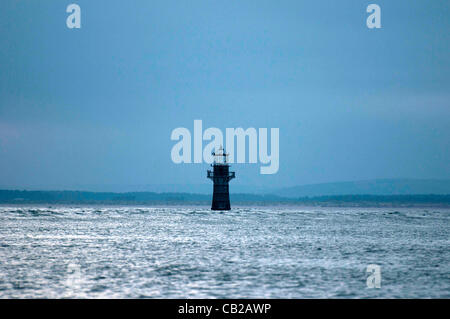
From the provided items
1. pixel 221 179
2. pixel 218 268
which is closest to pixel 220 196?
pixel 221 179

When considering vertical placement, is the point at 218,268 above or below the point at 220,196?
below

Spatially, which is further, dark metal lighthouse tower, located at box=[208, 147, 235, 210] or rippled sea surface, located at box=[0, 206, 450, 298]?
dark metal lighthouse tower, located at box=[208, 147, 235, 210]

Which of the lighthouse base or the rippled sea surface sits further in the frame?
the lighthouse base

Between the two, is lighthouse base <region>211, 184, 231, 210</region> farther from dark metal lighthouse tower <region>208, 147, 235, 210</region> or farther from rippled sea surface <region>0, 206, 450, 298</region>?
rippled sea surface <region>0, 206, 450, 298</region>

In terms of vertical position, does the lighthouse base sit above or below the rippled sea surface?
above

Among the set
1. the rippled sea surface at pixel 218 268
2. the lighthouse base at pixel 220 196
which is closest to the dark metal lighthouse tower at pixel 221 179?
the lighthouse base at pixel 220 196

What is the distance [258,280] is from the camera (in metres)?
29.1

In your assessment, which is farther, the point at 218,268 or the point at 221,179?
the point at 221,179

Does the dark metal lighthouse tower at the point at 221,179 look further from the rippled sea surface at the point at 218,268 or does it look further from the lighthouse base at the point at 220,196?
the rippled sea surface at the point at 218,268

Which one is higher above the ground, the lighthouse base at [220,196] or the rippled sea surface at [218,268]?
the lighthouse base at [220,196]

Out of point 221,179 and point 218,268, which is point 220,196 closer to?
point 221,179

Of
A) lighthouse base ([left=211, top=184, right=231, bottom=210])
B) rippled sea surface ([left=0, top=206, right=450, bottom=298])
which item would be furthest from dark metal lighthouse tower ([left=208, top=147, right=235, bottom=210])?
rippled sea surface ([left=0, top=206, right=450, bottom=298])
